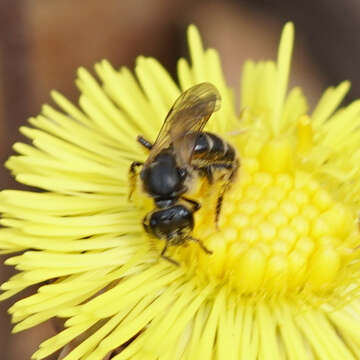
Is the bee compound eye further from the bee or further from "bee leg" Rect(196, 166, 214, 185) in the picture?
"bee leg" Rect(196, 166, 214, 185)

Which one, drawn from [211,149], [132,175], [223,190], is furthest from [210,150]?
[132,175]

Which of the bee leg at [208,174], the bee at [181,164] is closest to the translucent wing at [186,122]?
the bee at [181,164]

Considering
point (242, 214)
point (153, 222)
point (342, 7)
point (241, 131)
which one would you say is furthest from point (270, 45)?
point (153, 222)

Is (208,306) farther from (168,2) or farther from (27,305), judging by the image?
(168,2)

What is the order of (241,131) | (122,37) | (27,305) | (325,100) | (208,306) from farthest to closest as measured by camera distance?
1. (122,37)
2. (325,100)
3. (241,131)
4. (208,306)
5. (27,305)

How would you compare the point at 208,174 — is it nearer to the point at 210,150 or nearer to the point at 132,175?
the point at 210,150

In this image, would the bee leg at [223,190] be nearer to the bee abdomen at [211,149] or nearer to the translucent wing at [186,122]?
the bee abdomen at [211,149]

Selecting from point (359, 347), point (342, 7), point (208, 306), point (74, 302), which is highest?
point (342, 7)
